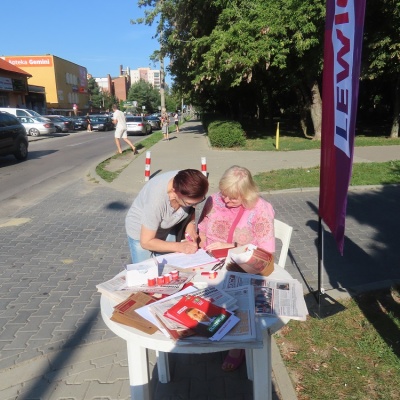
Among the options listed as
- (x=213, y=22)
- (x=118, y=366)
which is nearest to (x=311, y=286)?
(x=118, y=366)

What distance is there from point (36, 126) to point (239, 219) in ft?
97.0

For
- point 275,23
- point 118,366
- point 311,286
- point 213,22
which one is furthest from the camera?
point 213,22

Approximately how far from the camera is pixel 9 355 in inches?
124

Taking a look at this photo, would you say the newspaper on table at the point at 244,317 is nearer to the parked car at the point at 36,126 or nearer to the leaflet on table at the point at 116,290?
the leaflet on table at the point at 116,290

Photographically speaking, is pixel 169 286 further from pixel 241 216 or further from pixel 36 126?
pixel 36 126

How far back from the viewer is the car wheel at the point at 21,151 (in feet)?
48.9

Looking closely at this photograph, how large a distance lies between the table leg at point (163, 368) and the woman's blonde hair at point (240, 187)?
130 centimetres

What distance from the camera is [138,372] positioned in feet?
7.02

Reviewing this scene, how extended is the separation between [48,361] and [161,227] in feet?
4.65

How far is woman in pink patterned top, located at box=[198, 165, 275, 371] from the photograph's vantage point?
297 centimetres

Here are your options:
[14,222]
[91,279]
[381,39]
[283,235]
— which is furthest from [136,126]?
[283,235]

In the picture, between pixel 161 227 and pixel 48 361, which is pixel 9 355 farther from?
pixel 161 227

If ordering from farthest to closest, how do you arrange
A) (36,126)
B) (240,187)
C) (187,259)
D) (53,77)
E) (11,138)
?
(53,77), (36,126), (11,138), (240,187), (187,259)

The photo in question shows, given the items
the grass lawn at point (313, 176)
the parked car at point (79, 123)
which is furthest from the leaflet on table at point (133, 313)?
the parked car at point (79, 123)
